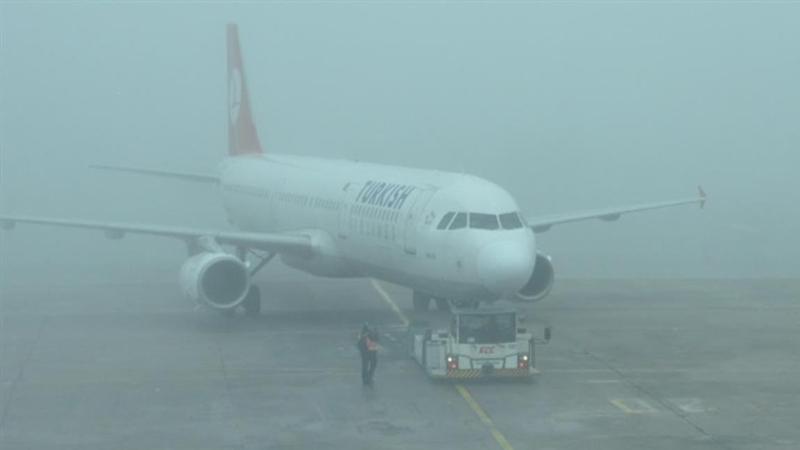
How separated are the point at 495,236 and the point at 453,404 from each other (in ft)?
17.7

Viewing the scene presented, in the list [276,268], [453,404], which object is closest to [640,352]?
[453,404]

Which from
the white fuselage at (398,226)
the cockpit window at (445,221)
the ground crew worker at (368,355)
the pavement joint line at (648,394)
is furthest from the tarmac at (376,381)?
the cockpit window at (445,221)

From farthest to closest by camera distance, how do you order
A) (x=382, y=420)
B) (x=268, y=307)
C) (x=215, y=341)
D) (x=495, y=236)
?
(x=268, y=307)
(x=215, y=341)
(x=495, y=236)
(x=382, y=420)

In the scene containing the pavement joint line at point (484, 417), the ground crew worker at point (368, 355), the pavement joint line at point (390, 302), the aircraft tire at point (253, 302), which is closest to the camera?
the pavement joint line at point (484, 417)

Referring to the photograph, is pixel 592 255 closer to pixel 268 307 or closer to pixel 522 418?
pixel 268 307

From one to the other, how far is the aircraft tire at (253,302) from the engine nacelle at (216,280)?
5.22ft

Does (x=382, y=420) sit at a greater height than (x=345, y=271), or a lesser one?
lesser

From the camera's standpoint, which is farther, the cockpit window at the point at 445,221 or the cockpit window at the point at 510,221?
the cockpit window at the point at 445,221

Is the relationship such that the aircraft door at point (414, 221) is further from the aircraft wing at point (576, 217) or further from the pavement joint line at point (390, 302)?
the aircraft wing at point (576, 217)

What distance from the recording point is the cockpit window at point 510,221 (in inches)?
1168

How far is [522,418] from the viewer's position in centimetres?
2333

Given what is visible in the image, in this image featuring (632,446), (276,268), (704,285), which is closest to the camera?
(632,446)

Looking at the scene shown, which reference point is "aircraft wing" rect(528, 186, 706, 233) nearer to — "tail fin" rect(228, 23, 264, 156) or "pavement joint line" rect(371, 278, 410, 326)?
"pavement joint line" rect(371, 278, 410, 326)

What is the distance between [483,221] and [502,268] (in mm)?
1539
